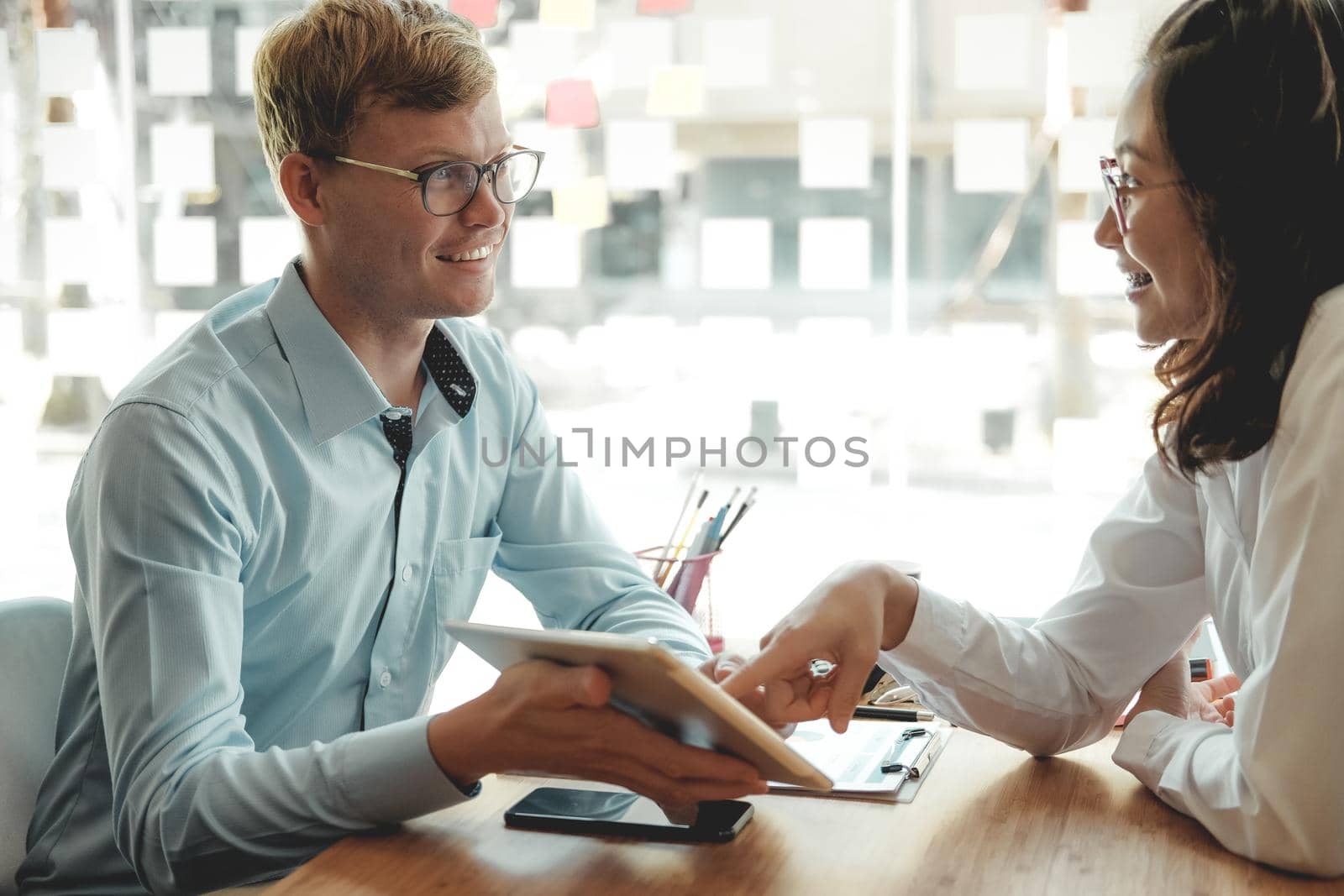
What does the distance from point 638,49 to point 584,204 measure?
0.33 m

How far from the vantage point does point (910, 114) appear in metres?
2.51

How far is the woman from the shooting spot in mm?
1058

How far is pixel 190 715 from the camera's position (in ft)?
3.99

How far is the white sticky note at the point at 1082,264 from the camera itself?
2455 mm

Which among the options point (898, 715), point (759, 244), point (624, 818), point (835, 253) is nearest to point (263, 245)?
point (759, 244)

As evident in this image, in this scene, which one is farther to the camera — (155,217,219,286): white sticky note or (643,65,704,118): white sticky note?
(155,217,219,286): white sticky note

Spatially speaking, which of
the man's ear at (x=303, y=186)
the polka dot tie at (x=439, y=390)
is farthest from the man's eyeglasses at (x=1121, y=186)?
the man's ear at (x=303, y=186)

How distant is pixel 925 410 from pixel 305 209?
1.39 meters

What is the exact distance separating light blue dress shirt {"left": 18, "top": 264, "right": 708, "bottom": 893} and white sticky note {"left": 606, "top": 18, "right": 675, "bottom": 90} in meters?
0.94

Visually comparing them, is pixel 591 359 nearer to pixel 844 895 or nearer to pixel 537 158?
pixel 537 158

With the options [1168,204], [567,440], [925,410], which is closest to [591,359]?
[567,440]

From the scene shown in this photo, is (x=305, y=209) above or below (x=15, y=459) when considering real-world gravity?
above

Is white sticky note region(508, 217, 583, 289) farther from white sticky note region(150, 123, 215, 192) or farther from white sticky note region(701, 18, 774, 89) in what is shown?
white sticky note region(150, 123, 215, 192)

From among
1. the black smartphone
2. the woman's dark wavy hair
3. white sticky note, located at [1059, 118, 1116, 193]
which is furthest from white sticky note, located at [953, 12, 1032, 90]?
the black smartphone
